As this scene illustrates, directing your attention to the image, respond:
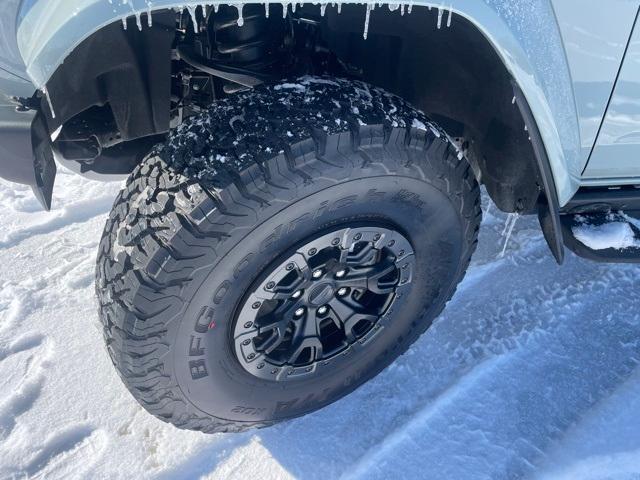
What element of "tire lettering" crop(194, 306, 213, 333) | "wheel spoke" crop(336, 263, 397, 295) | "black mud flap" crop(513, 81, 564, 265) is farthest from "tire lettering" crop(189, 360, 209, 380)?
"black mud flap" crop(513, 81, 564, 265)

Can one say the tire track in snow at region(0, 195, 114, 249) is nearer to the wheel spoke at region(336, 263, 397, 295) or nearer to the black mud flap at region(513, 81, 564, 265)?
the wheel spoke at region(336, 263, 397, 295)

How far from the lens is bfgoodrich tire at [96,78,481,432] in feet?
4.33

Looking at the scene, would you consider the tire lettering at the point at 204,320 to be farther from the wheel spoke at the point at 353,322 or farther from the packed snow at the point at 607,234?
the packed snow at the point at 607,234

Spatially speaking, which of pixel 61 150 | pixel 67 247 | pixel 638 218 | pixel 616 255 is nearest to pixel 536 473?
pixel 616 255

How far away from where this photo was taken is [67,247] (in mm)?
2455

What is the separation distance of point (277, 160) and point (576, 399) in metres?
1.32

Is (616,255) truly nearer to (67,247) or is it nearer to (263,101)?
(263,101)

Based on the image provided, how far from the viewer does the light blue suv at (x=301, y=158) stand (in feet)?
4.29

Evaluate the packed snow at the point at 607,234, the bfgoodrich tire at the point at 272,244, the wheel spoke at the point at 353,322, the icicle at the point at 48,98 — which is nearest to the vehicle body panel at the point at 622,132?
the packed snow at the point at 607,234

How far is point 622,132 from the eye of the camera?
1661 millimetres

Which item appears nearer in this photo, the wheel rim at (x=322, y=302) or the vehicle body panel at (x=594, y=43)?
the vehicle body panel at (x=594, y=43)

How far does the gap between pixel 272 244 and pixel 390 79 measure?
2.37ft

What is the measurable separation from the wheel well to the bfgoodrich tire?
0.60 ft

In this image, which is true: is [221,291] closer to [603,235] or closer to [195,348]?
[195,348]
